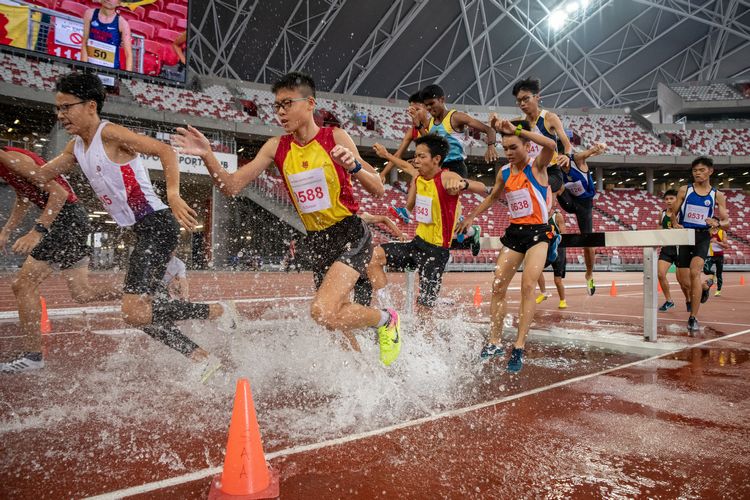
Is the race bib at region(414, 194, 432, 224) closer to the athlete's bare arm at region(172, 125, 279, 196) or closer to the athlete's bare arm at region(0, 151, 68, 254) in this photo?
the athlete's bare arm at region(172, 125, 279, 196)

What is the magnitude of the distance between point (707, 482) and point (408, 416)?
1296 mm

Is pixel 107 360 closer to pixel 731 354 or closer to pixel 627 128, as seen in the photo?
pixel 731 354

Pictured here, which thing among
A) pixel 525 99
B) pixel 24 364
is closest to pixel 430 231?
pixel 525 99

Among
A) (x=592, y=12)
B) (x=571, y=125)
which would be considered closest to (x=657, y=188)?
(x=571, y=125)

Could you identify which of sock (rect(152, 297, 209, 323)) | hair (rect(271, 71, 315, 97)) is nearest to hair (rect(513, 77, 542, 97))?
hair (rect(271, 71, 315, 97))

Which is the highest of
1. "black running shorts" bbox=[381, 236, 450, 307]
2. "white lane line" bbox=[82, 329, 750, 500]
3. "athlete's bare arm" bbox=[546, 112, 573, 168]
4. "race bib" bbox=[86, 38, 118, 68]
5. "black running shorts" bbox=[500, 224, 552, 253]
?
"race bib" bbox=[86, 38, 118, 68]

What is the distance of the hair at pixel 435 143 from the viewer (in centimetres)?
459

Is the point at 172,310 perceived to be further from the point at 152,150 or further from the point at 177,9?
the point at 177,9

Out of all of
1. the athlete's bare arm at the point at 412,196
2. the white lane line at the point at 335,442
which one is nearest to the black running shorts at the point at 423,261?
the athlete's bare arm at the point at 412,196

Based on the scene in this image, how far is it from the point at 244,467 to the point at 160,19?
69.8 ft

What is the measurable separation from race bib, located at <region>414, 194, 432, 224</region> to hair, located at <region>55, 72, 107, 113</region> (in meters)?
2.85

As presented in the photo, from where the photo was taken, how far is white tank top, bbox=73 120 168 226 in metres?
3.24

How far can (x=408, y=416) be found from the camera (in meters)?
2.45

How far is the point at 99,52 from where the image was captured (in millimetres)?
17375
